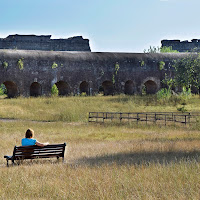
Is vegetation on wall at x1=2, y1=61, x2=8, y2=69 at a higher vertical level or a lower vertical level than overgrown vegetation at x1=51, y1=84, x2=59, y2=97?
higher

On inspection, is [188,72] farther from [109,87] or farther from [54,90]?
[54,90]

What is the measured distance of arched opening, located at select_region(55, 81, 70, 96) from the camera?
1335 inches

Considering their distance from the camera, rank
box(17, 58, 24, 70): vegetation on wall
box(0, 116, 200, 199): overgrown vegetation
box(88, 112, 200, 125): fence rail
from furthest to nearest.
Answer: box(17, 58, 24, 70): vegetation on wall → box(88, 112, 200, 125): fence rail → box(0, 116, 200, 199): overgrown vegetation

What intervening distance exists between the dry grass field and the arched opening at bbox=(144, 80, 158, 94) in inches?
740

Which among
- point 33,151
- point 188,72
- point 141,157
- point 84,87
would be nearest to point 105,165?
point 141,157

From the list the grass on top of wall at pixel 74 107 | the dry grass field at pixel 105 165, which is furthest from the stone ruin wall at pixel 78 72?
the dry grass field at pixel 105 165

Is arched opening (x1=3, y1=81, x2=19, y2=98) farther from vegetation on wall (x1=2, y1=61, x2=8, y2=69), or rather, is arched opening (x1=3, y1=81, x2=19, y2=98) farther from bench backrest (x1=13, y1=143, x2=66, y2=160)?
bench backrest (x1=13, y1=143, x2=66, y2=160)

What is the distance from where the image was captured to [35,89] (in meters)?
33.5

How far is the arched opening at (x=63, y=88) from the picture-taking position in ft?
111

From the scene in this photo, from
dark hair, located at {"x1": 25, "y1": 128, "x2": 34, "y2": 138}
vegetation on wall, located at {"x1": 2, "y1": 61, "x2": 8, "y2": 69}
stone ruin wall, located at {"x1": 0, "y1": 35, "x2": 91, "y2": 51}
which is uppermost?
stone ruin wall, located at {"x1": 0, "y1": 35, "x2": 91, "y2": 51}

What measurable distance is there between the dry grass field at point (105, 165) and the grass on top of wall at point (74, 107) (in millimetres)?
350

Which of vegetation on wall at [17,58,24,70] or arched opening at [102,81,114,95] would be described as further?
arched opening at [102,81,114,95]

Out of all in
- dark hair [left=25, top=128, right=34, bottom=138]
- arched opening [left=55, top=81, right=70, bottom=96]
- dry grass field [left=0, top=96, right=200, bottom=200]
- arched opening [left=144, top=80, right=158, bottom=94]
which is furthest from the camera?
arched opening [left=144, top=80, right=158, bottom=94]

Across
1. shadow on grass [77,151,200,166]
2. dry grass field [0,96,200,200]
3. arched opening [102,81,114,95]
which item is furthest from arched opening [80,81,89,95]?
shadow on grass [77,151,200,166]
